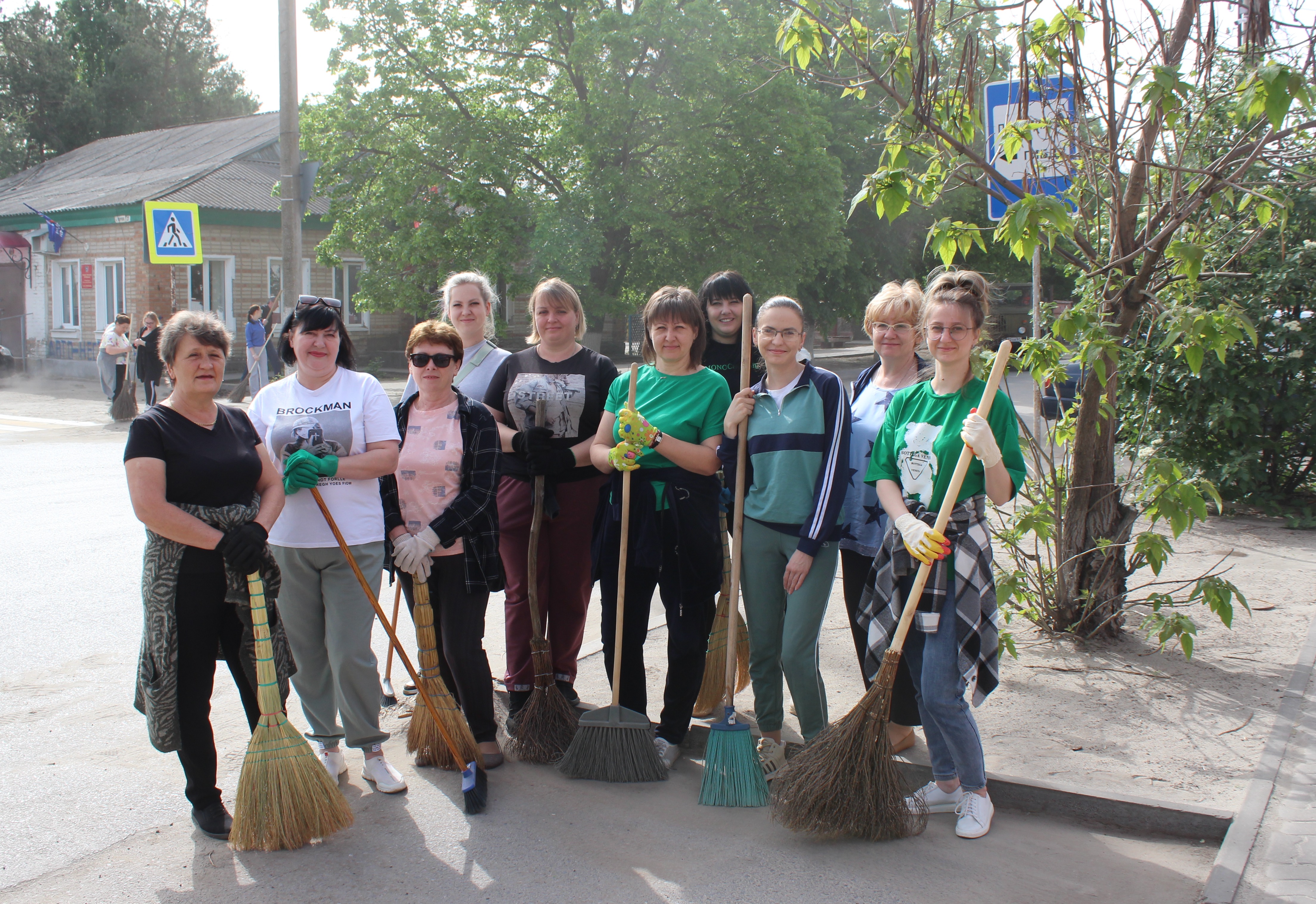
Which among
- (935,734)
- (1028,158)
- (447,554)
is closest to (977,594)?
(935,734)

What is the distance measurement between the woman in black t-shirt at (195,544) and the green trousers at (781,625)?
1795 millimetres

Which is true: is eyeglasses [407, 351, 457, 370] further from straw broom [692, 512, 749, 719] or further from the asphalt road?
the asphalt road

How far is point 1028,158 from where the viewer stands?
4.92 m

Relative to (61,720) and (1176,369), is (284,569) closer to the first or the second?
(61,720)

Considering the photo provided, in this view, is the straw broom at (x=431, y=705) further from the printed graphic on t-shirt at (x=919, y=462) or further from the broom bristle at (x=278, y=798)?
the printed graphic on t-shirt at (x=919, y=462)

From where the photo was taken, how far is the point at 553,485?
4.48 metres

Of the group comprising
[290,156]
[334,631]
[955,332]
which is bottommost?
[334,631]

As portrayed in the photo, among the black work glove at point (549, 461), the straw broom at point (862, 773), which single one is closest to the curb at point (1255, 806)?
the straw broom at point (862, 773)

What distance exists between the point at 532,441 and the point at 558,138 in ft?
64.3

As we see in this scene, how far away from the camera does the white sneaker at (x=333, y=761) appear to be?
13.1 ft

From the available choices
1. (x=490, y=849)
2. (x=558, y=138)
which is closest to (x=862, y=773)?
(x=490, y=849)

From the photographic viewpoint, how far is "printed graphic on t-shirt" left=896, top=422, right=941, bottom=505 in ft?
11.6

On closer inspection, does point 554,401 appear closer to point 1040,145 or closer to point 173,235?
point 1040,145

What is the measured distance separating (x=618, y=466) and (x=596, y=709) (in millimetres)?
1017
